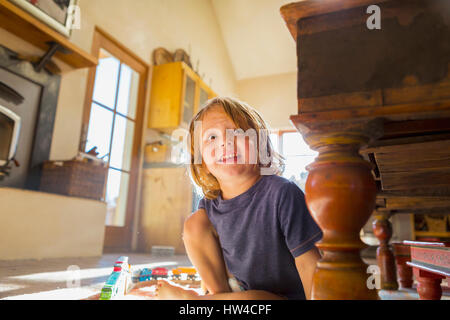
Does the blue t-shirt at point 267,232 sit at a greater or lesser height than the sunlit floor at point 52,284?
greater

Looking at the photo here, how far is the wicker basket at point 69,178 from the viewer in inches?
79.9

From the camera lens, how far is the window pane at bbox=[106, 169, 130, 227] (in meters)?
2.85

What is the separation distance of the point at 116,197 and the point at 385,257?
7.22 feet

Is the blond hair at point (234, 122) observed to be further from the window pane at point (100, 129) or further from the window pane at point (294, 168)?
the window pane at point (100, 129)

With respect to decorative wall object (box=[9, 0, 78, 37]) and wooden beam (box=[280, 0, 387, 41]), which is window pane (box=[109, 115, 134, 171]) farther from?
wooden beam (box=[280, 0, 387, 41])

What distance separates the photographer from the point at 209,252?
2.61ft

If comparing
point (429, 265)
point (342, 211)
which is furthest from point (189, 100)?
point (342, 211)

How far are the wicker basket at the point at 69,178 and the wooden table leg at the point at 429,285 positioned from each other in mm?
1817

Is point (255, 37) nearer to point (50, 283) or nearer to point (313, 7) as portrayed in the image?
point (50, 283)

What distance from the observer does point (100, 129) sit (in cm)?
275

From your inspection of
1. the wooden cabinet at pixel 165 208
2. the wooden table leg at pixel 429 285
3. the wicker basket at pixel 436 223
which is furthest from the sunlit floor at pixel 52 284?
the wicker basket at pixel 436 223

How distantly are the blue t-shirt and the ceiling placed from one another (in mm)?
4395

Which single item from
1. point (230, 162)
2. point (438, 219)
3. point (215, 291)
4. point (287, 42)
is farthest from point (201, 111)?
point (287, 42)

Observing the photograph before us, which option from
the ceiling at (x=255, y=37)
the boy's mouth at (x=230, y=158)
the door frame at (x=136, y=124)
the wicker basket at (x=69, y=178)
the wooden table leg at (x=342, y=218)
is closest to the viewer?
the wooden table leg at (x=342, y=218)
